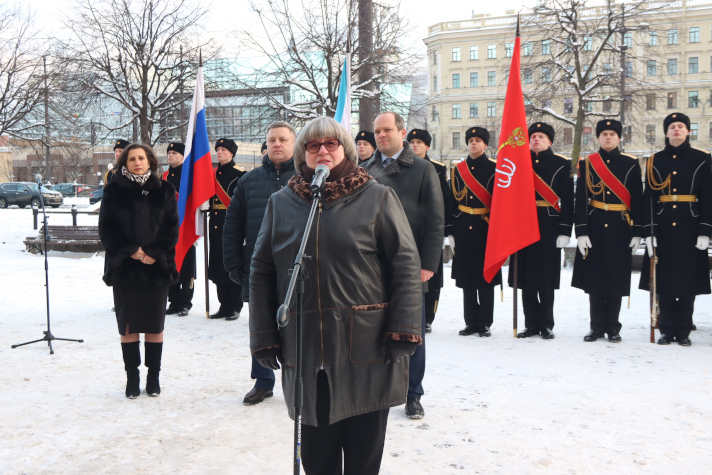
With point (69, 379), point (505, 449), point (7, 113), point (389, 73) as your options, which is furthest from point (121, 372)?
point (7, 113)

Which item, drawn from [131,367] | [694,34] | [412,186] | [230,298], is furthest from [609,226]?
[694,34]

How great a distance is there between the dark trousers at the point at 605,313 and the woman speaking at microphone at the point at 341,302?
16.3 feet

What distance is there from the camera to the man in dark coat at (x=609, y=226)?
7285mm

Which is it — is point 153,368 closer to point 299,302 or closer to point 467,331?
point 299,302

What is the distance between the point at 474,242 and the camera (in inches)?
311

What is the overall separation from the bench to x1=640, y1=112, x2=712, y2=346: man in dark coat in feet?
39.0

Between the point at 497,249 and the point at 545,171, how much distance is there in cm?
107

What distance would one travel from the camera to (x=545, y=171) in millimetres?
7637

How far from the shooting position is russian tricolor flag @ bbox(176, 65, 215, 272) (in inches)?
348

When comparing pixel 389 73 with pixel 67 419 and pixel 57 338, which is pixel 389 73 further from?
pixel 67 419

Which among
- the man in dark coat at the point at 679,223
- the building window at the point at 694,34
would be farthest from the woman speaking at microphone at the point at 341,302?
the building window at the point at 694,34

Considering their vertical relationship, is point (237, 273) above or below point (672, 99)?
below

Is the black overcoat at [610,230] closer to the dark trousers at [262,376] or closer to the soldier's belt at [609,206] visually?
the soldier's belt at [609,206]

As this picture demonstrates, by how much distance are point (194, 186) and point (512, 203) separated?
4164 millimetres
